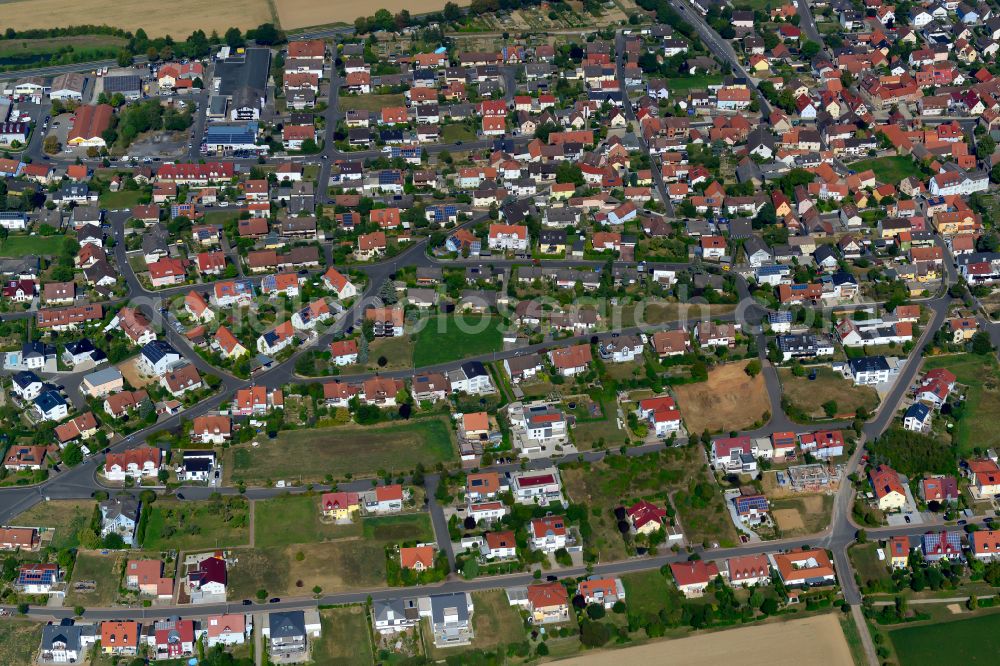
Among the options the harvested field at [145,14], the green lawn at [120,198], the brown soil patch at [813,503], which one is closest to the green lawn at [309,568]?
the brown soil patch at [813,503]

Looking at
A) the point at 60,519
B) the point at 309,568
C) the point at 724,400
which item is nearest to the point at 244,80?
the point at 60,519

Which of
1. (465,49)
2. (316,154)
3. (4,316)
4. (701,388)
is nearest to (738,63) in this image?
(465,49)

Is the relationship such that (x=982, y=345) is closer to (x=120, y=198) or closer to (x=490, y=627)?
(x=490, y=627)

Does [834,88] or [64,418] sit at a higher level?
[834,88]

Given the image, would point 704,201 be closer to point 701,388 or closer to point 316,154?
point 701,388

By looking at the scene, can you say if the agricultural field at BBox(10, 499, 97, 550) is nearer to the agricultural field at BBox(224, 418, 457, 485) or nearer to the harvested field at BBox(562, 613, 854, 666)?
the agricultural field at BBox(224, 418, 457, 485)

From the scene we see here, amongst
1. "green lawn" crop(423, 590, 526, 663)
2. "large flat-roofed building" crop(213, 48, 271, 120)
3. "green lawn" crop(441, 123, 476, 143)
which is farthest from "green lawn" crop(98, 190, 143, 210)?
"green lawn" crop(423, 590, 526, 663)
